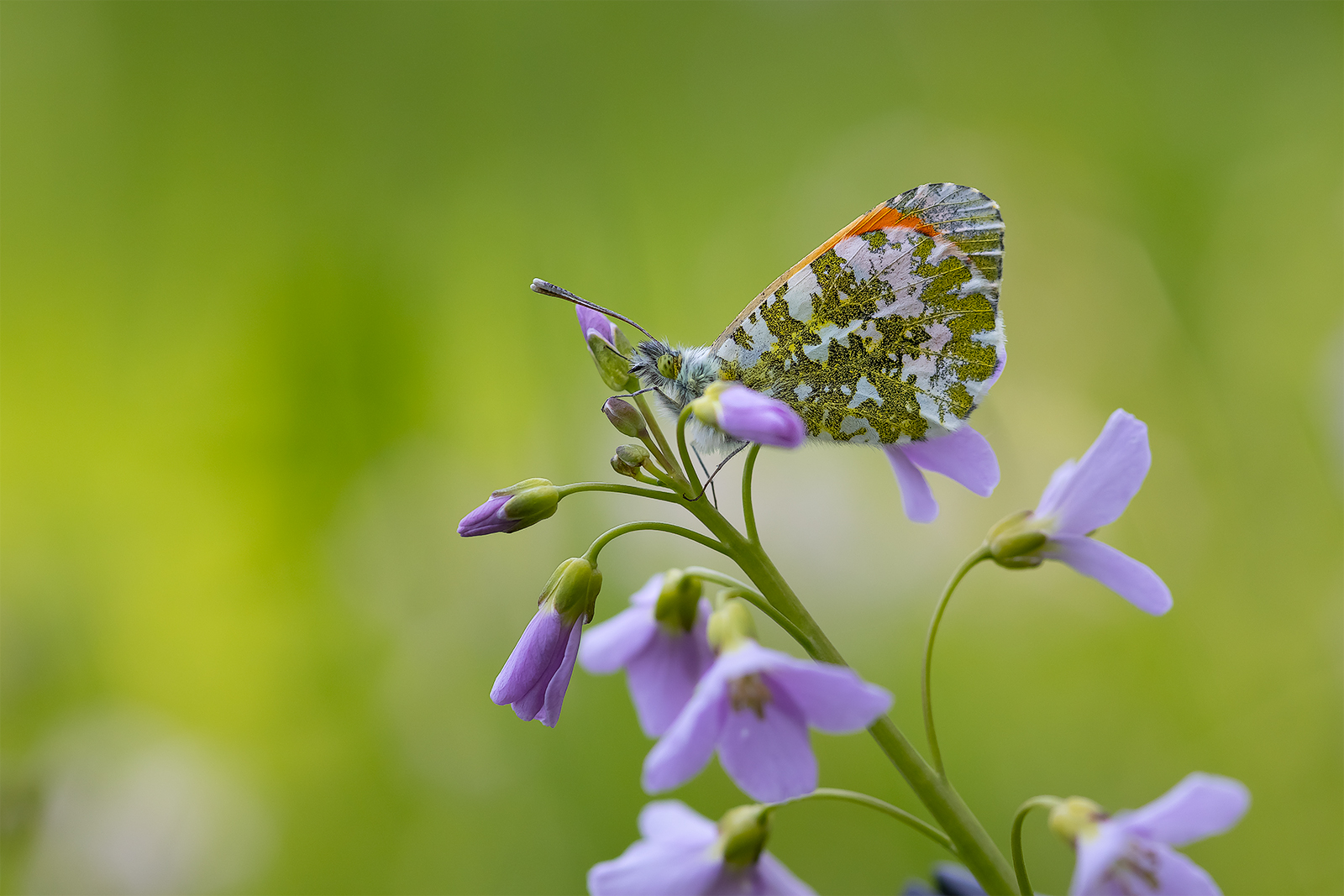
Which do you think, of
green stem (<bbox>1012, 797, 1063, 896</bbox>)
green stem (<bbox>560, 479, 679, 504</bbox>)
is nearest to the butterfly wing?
green stem (<bbox>560, 479, 679, 504</bbox>)

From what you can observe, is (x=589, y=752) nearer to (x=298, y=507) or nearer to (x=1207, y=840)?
(x=298, y=507)

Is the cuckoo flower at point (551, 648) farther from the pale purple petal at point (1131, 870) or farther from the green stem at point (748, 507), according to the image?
the pale purple petal at point (1131, 870)

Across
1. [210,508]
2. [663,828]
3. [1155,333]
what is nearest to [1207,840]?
[1155,333]

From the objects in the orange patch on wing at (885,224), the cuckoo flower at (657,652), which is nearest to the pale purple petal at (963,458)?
the orange patch on wing at (885,224)

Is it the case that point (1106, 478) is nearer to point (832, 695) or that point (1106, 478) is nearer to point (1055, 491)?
point (1055, 491)

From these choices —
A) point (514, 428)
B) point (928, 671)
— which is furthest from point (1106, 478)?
point (514, 428)

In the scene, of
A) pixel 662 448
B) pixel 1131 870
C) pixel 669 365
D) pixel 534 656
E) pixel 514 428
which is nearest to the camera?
pixel 1131 870

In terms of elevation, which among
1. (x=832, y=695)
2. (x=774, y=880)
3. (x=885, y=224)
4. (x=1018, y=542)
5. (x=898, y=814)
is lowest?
(x=774, y=880)
